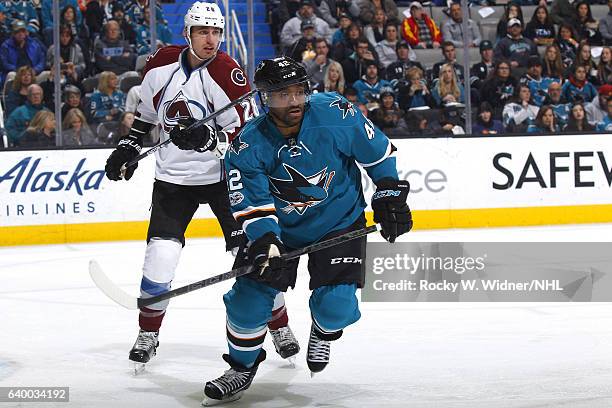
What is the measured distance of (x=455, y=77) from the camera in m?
8.74

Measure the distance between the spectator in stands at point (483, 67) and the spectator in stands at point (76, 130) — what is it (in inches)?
116

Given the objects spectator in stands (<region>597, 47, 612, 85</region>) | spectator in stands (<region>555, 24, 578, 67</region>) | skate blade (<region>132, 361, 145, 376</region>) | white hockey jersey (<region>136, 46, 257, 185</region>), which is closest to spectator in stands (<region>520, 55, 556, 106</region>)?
spectator in stands (<region>555, 24, 578, 67</region>)

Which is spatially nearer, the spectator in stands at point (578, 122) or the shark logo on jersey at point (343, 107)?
the shark logo on jersey at point (343, 107)

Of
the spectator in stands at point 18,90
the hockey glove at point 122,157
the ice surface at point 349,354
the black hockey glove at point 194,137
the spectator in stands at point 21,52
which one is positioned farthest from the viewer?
the spectator in stands at point 21,52

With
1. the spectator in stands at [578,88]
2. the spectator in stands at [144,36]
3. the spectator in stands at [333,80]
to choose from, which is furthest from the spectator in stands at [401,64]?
the spectator in stands at [144,36]

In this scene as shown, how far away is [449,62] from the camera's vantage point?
886cm

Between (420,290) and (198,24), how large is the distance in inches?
87.2

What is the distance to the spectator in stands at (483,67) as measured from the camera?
8.79 metres

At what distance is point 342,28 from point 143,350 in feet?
17.9

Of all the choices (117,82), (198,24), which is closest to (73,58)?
(117,82)

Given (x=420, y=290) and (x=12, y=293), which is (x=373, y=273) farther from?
(x=12, y=293)

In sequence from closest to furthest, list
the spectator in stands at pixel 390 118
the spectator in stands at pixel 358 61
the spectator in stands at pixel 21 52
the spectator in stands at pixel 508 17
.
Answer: the spectator in stands at pixel 21 52, the spectator in stands at pixel 390 118, the spectator in stands at pixel 358 61, the spectator in stands at pixel 508 17

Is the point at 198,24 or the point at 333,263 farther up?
the point at 198,24

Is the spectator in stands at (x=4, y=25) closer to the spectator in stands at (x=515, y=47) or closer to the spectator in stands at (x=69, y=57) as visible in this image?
the spectator in stands at (x=69, y=57)
